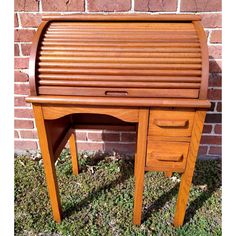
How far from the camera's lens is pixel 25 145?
8.29ft

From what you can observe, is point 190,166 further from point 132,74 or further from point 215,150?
point 215,150

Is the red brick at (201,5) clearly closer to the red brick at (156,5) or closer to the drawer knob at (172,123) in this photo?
the red brick at (156,5)

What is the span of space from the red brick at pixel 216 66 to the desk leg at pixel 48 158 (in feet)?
4.41

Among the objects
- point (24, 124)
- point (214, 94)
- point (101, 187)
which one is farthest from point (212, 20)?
point (24, 124)

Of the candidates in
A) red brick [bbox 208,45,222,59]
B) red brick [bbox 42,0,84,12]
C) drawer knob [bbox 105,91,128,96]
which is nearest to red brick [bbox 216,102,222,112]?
red brick [bbox 208,45,222,59]

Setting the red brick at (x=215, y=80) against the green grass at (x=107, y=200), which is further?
the red brick at (x=215, y=80)

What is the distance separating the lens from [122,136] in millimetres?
2426

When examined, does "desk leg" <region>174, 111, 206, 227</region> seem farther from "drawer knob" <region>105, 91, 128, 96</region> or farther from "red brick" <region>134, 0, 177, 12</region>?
"red brick" <region>134, 0, 177, 12</region>

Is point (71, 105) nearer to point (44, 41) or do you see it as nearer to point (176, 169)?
point (44, 41)

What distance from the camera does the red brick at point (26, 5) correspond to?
6.30 ft

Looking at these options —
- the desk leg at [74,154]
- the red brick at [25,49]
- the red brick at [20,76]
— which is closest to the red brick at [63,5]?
the red brick at [25,49]

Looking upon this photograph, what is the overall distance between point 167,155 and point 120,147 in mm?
1029

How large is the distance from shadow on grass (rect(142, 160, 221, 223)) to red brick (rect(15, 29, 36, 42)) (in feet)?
5.23

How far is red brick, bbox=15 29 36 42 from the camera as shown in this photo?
79.4 inches
